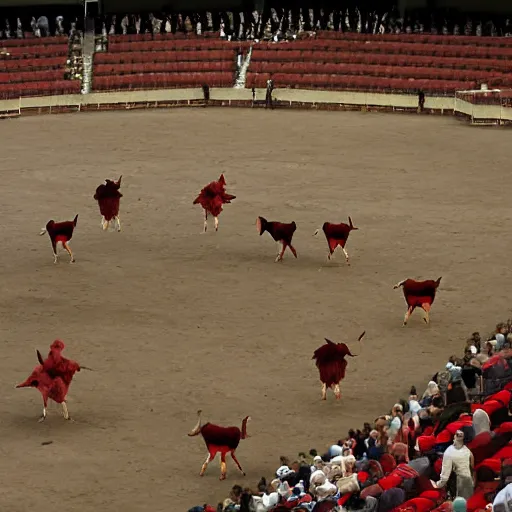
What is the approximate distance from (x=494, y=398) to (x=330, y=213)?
45.1 feet

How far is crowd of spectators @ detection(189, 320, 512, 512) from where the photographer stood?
1311cm

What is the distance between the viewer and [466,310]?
21.9 meters

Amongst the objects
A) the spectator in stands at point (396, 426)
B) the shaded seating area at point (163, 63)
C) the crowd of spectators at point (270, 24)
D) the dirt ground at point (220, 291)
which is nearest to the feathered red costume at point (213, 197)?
the dirt ground at point (220, 291)

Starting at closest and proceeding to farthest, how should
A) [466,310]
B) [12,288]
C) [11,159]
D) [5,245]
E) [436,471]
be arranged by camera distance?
[436,471]
[466,310]
[12,288]
[5,245]
[11,159]

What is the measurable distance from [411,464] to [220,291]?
9.86 m

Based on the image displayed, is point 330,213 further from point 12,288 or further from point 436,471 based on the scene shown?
point 436,471

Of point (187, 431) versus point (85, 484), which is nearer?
point (85, 484)

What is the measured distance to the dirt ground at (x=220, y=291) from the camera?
55.1 feet

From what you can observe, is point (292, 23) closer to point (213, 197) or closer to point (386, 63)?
point (386, 63)

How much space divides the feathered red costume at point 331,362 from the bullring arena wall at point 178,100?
84.8ft

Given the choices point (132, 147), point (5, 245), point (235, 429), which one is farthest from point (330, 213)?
point (235, 429)

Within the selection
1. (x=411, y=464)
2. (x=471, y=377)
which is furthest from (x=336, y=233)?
(x=411, y=464)

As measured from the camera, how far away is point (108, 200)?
2648 centimetres

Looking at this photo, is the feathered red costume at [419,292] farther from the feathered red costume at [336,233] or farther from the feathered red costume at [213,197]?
the feathered red costume at [213,197]
